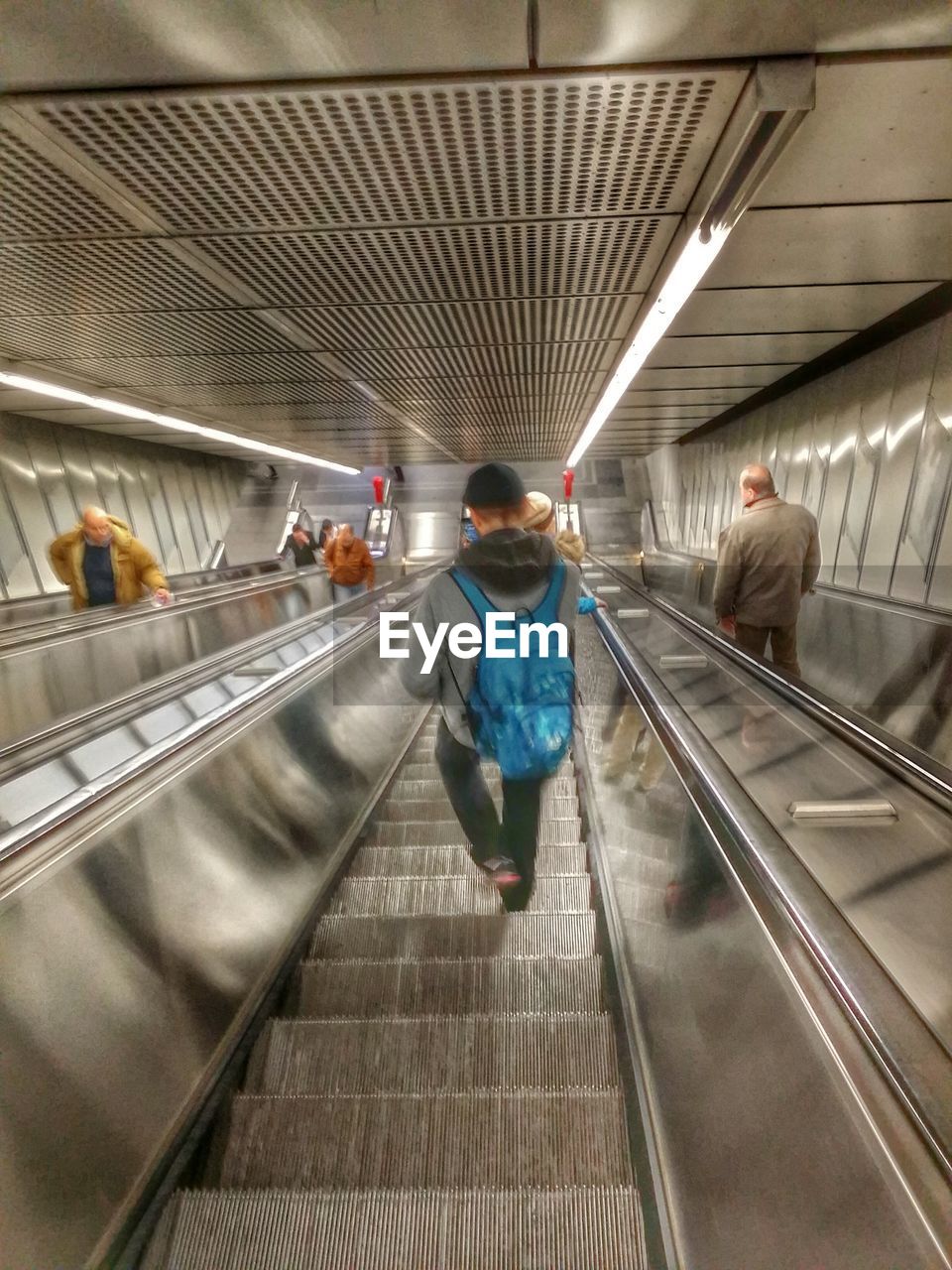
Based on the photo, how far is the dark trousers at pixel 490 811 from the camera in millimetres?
2688

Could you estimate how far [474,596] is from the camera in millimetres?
2375

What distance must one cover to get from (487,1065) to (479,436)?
11.4 meters

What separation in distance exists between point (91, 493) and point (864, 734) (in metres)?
11.9

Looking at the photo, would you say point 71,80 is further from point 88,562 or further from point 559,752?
point 88,562

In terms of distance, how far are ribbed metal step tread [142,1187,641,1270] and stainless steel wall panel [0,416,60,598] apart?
10.0 metres

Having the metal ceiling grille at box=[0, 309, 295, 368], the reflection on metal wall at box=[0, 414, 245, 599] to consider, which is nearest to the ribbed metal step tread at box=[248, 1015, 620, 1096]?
the metal ceiling grille at box=[0, 309, 295, 368]

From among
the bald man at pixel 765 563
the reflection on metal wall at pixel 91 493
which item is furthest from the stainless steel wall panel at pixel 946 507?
the reflection on metal wall at pixel 91 493

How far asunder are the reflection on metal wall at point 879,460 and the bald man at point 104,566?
258 inches

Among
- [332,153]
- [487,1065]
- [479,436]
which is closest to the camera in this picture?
[487,1065]

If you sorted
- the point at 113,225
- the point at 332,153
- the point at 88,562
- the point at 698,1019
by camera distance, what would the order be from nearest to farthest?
the point at 698,1019
the point at 332,153
the point at 113,225
the point at 88,562

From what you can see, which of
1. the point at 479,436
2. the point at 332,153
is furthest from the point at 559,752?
the point at 479,436

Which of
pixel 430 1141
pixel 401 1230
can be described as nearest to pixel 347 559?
pixel 430 1141

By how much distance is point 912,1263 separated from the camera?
0.71 metres

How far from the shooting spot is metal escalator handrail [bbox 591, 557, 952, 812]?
1.87 m
